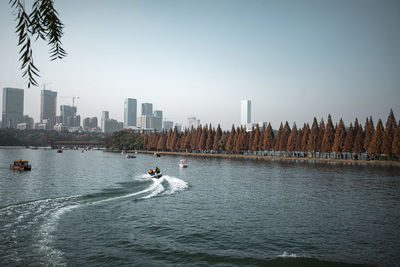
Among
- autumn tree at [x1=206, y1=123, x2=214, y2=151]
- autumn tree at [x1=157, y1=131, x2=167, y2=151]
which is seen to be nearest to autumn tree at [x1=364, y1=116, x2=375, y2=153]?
autumn tree at [x1=206, y1=123, x2=214, y2=151]

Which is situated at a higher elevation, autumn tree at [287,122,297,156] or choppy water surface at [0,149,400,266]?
autumn tree at [287,122,297,156]

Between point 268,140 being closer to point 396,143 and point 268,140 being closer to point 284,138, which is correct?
point 284,138

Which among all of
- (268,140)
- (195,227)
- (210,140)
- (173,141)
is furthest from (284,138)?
(195,227)

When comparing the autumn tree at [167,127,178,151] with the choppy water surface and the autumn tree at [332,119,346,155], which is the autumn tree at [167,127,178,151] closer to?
the autumn tree at [332,119,346,155]

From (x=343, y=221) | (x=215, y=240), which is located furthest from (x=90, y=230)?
(x=343, y=221)

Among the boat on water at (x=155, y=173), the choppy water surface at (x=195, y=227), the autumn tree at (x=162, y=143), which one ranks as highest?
the autumn tree at (x=162, y=143)

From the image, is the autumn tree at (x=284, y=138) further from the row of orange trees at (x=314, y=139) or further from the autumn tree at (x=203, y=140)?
the autumn tree at (x=203, y=140)

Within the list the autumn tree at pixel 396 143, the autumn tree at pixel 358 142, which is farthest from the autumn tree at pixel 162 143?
the autumn tree at pixel 396 143

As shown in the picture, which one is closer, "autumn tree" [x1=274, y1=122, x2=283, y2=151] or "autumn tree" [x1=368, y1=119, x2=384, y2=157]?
"autumn tree" [x1=368, y1=119, x2=384, y2=157]

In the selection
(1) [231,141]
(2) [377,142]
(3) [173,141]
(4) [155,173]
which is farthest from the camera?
(3) [173,141]
